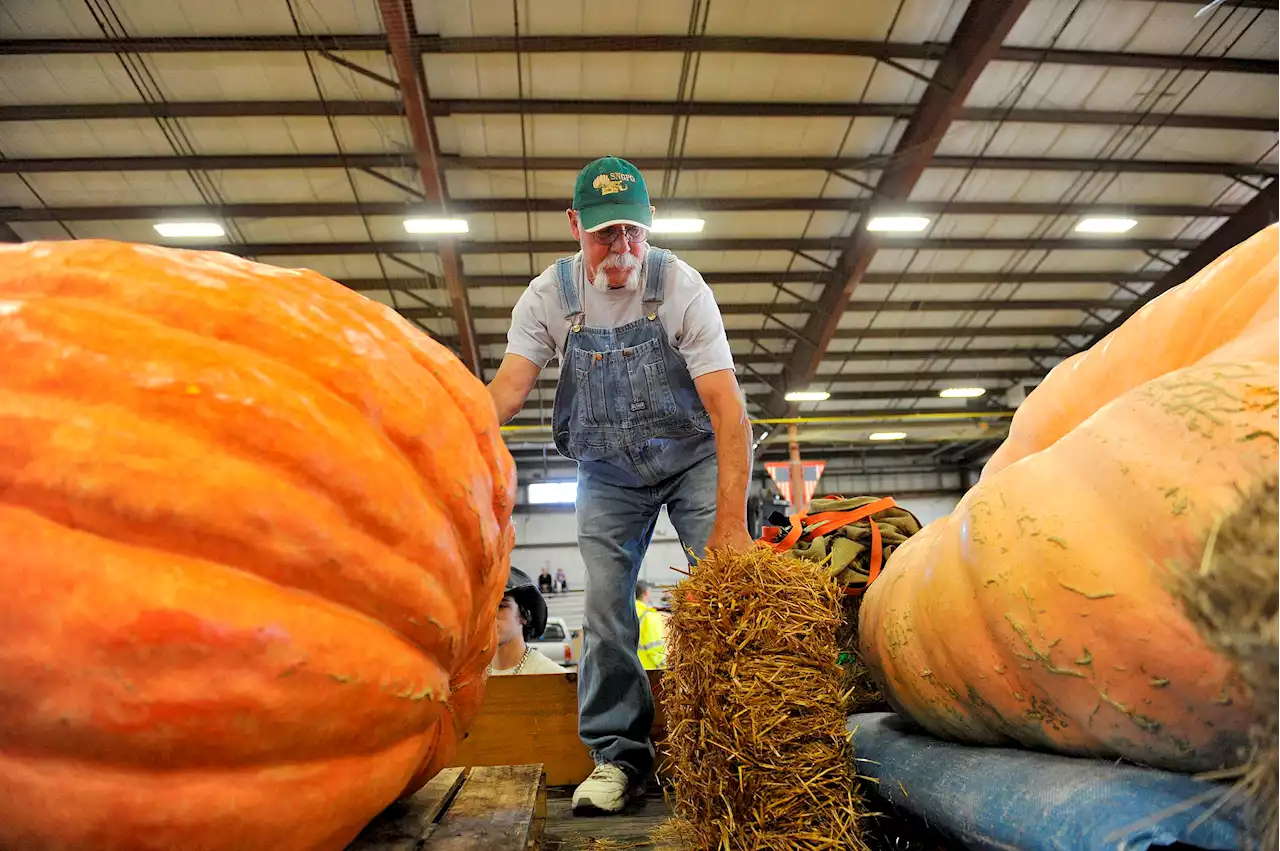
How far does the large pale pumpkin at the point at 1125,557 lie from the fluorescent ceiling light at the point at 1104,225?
44.7 feet

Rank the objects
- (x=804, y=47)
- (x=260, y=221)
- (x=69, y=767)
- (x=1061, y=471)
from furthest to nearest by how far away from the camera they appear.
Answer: (x=260, y=221), (x=804, y=47), (x=1061, y=471), (x=69, y=767)

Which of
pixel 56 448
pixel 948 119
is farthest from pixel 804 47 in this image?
pixel 56 448

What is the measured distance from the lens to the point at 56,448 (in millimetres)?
815

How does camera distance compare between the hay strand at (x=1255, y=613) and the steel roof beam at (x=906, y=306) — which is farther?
the steel roof beam at (x=906, y=306)

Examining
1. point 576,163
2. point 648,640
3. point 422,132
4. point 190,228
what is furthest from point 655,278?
point 190,228

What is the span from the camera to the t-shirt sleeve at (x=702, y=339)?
245cm

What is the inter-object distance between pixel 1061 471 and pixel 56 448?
4.42 ft

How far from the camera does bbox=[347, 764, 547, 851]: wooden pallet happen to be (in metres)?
1.21

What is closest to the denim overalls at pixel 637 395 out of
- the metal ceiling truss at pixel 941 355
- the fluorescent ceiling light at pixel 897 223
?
the fluorescent ceiling light at pixel 897 223

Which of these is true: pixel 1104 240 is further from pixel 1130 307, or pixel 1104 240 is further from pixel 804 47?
pixel 804 47

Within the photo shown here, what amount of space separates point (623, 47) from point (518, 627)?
766cm

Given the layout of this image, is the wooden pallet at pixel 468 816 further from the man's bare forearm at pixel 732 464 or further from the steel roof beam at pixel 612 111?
the steel roof beam at pixel 612 111

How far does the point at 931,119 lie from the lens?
10.1 metres

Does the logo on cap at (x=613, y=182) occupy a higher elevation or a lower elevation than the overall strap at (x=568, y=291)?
higher
